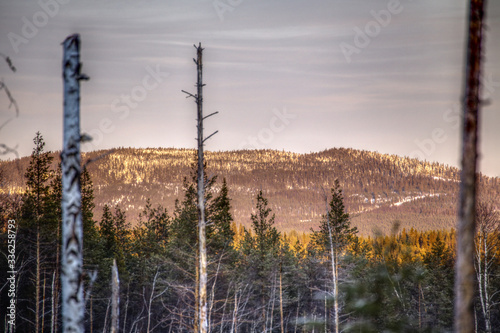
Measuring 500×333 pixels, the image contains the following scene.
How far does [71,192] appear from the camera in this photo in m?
4.07

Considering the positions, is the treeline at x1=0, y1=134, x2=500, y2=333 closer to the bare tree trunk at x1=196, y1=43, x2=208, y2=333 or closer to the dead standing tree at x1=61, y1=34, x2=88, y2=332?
the bare tree trunk at x1=196, y1=43, x2=208, y2=333

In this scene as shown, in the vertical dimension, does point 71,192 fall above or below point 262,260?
above

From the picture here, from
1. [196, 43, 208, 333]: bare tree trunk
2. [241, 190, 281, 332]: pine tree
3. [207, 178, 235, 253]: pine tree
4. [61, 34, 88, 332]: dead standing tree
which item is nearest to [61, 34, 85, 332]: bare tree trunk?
[61, 34, 88, 332]: dead standing tree

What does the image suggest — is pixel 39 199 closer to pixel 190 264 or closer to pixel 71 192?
pixel 190 264

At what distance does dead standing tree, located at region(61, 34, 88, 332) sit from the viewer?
13.2 ft

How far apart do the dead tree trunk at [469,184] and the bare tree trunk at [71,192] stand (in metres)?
3.00

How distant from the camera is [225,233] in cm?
3834

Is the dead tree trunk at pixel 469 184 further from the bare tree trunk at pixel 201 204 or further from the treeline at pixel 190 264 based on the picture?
the treeline at pixel 190 264

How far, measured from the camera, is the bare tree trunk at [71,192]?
4023 millimetres

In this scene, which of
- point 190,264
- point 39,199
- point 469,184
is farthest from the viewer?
point 39,199

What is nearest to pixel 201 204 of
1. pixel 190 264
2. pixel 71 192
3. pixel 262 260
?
pixel 71 192

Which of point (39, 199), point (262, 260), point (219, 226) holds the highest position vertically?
point (39, 199)

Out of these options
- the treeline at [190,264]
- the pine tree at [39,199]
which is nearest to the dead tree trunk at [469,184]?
the treeline at [190,264]

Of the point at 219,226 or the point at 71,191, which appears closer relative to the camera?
the point at 71,191
